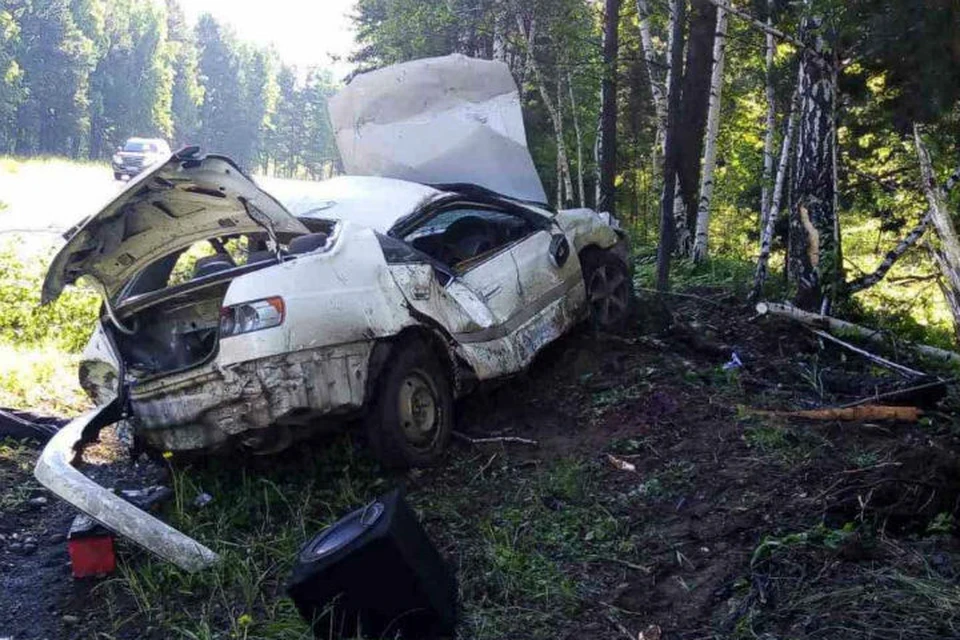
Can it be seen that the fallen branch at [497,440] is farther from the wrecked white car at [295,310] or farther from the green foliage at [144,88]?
the green foliage at [144,88]

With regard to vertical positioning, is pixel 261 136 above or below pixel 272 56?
below

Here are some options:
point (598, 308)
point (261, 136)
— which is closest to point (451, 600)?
point (598, 308)

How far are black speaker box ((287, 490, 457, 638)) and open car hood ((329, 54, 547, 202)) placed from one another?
14.1 ft

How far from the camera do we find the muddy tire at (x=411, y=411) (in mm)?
4609

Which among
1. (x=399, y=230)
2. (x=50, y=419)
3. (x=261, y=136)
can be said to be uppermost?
(x=261, y=136)

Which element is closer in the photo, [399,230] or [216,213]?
[216,213]

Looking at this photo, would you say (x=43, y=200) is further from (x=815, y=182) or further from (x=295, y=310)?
(x=295, y=310)

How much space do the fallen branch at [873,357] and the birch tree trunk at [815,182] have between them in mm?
690

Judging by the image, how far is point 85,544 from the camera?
4.10 m

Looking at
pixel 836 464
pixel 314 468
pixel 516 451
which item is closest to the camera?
pixel 836 464

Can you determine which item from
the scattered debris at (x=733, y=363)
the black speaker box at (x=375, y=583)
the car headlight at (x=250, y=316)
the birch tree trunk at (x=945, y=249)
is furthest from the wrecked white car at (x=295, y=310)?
the birch tree trunk at (x=945, y=249)

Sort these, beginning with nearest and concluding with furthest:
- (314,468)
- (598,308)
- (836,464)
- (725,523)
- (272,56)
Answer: (725,523)
(836,464)
(314,468)
(598,308)
(272,56)

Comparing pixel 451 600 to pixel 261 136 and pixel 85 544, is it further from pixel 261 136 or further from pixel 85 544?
pixel 261 136

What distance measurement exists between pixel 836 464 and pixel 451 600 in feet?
6.91
